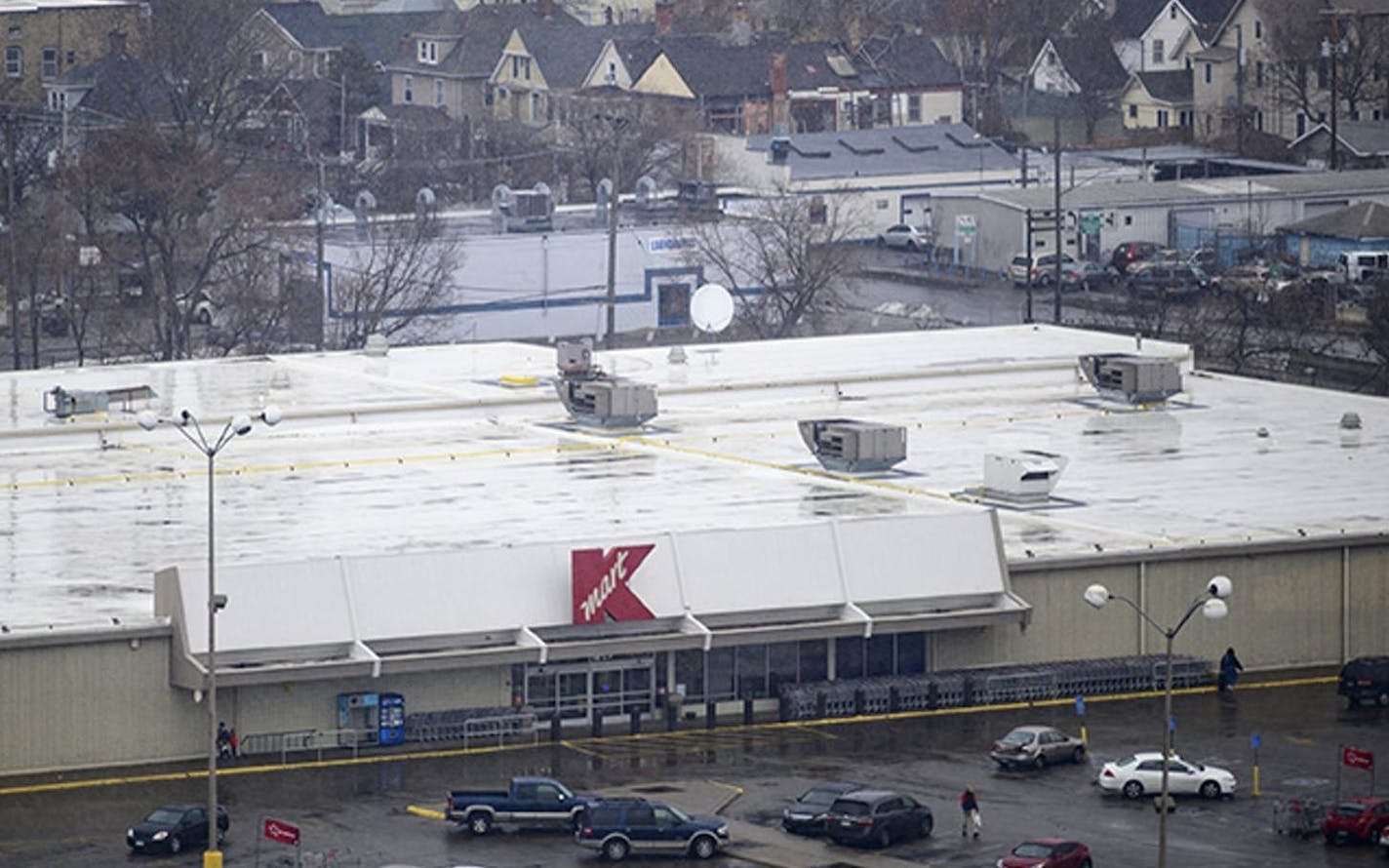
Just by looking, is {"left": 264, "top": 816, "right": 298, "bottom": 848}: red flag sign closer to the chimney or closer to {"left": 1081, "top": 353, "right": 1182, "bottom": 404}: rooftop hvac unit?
{"left": 1081, "top": 353, "right": 1182, "bottom": 404}: rooftop hvac unit

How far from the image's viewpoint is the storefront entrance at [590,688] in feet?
186

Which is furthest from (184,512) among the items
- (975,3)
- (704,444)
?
(975,3)

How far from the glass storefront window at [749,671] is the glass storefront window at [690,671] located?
684 mm

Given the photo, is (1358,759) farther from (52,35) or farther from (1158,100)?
(52,35)

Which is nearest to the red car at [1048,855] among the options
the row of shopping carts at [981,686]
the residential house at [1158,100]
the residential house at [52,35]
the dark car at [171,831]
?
the row of shopping carts at [981,686]

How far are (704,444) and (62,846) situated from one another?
25101 millimetres

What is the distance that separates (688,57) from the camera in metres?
142

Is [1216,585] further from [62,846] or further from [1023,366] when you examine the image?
[1023,366]

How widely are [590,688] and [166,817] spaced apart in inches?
402

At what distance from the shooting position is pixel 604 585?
186ft

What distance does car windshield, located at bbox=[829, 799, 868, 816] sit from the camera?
49188 millimetres

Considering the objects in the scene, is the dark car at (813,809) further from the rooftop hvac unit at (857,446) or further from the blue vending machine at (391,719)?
the rooftop hvac unit at (857,446)

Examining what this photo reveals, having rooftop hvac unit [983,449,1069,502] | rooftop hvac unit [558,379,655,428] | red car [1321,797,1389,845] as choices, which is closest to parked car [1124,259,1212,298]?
rooftop hvac unit [558,379,655,428]

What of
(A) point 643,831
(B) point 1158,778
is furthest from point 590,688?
(B) point 1158,778
